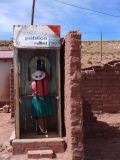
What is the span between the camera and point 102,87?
53.4 feet

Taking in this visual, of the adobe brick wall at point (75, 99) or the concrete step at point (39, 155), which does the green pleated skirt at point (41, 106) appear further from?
the adobe brick wall at point (75, 99)

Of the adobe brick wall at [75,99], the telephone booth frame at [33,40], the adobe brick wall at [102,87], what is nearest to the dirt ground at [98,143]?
the telephone booth frame at [33,40]

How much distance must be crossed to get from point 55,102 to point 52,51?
126 centimetres

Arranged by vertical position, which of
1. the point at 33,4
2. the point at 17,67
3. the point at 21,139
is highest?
the point at 33,4

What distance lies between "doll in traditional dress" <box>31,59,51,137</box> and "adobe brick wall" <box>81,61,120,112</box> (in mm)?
5702

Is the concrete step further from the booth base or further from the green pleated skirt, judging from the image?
the green pleated skirt

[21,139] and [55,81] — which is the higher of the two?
[55,81]

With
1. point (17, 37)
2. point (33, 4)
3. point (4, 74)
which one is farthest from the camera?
point (4, 74)

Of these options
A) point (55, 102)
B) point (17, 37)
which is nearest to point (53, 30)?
point (17, 37)

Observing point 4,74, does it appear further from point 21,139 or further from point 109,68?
point 21,139

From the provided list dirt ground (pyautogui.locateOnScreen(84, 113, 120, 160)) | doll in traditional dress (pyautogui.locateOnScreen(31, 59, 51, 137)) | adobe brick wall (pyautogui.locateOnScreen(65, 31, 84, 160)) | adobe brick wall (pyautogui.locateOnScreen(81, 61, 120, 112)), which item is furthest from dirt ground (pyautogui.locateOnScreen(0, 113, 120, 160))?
adobe brick wall (pyautogui.locateOnScreen(81, 61, 120, 112))

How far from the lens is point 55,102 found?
35.1 feet

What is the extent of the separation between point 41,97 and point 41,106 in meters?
0.23

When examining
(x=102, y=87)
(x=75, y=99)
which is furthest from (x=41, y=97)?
(x=102, y=87)
